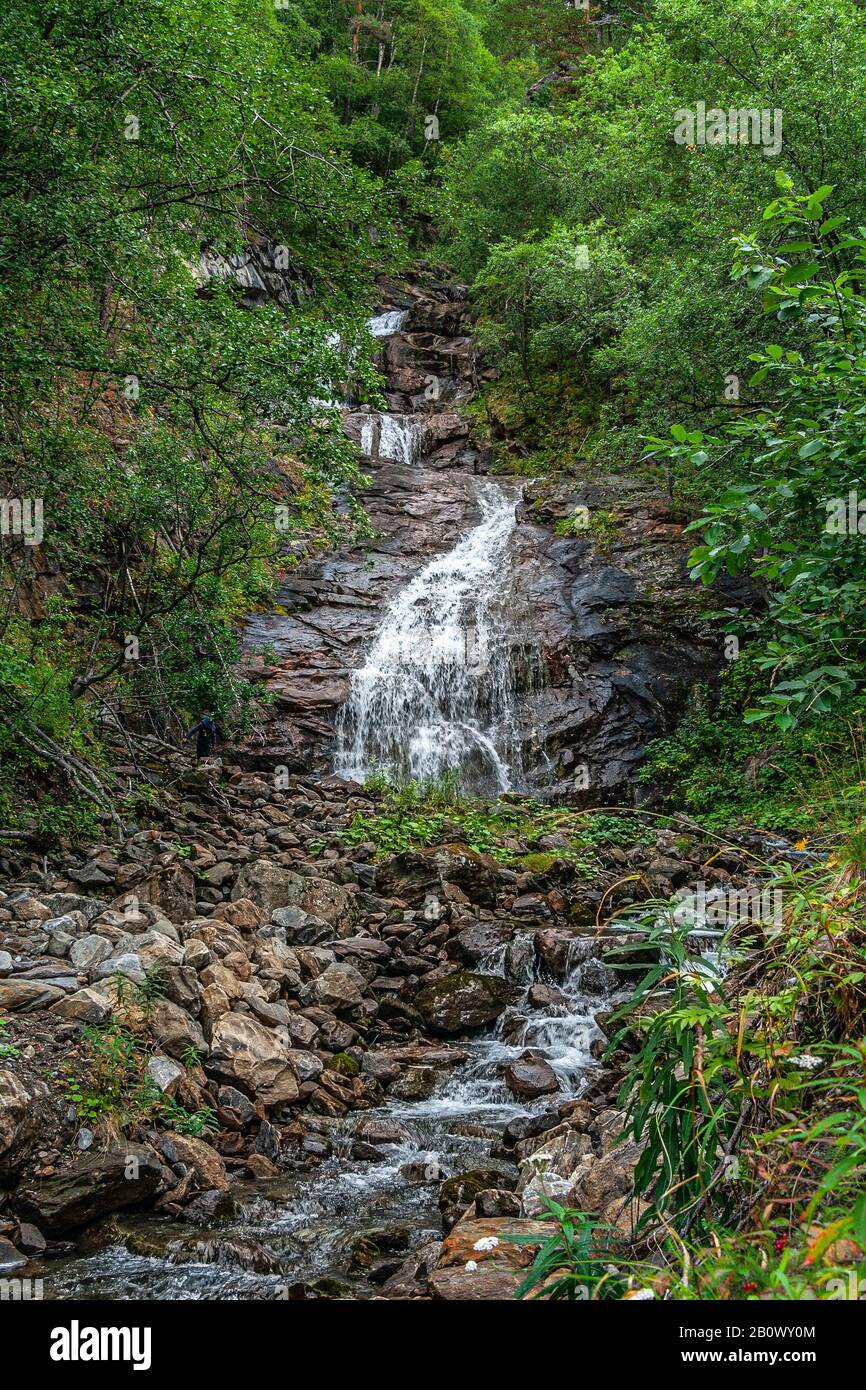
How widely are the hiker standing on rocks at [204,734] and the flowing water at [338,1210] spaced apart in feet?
22.6

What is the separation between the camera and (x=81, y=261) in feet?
24.6

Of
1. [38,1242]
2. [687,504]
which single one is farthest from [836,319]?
[687,504]

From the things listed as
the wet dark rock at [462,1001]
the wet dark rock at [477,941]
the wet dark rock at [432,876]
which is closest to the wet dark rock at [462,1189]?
the wet dark rock at [462,1001]

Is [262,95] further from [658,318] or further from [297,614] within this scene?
[297,614]

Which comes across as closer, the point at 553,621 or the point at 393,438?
the point at 553,621

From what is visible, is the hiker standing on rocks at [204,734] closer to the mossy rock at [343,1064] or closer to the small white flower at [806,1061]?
the mossy rock at [343,1064]

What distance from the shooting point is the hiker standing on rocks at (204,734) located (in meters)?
12.8

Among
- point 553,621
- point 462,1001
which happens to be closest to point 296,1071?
point 462,1001

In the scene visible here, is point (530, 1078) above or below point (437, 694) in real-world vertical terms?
below

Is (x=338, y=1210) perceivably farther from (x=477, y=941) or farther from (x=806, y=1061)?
(x=477, y=941)

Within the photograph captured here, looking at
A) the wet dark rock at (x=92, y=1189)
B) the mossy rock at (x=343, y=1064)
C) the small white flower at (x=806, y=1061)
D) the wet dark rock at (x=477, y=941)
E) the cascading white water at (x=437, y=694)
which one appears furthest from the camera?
the cascading white water at (x=437, y=694)

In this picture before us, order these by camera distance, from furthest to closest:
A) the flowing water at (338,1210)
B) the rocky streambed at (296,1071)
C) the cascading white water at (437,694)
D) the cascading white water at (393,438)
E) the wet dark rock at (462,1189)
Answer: the cascading white water at (393,438) → the cascading white water at (437,694) → the wet dark rock at (462,1189) → the rocky streambed at (296,1071) → the flowing water at (338,1210)

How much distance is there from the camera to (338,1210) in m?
5.10

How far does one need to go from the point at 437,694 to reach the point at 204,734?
433 centimetres
